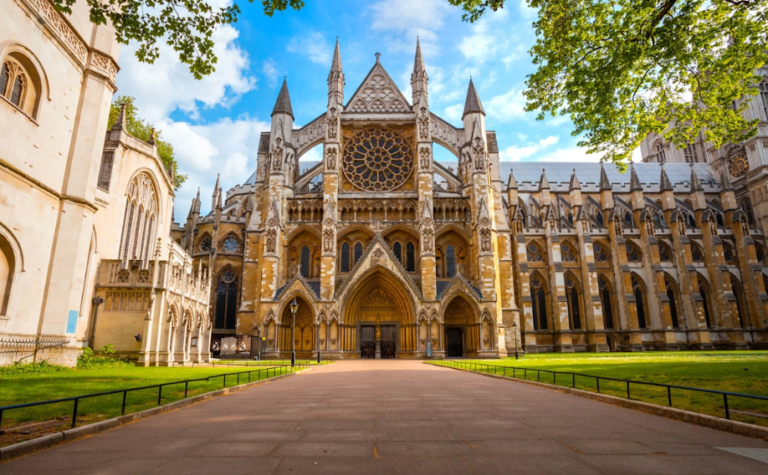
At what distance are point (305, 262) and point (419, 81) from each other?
18.2 meters

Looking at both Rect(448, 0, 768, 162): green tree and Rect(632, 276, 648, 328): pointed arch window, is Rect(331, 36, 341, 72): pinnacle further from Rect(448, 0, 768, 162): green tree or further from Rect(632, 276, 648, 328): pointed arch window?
Rect(632, 276, 648, 328): pointed arch window

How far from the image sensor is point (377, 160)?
36625 millimetres

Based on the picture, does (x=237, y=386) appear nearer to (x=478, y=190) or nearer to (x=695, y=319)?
(x=478, y=190)

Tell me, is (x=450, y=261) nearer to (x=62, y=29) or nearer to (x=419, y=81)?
(x=419, y=81)

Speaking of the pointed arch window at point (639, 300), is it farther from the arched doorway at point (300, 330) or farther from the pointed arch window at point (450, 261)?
the arched doorway at point (300, 330)

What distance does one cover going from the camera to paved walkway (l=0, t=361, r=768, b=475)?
427 centimetres

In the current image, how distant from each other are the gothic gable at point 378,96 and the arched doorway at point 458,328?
17.2 m

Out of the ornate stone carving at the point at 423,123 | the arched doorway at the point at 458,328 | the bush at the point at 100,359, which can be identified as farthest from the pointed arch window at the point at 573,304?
the bush at the point at 100,359

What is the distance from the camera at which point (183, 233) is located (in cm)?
4278

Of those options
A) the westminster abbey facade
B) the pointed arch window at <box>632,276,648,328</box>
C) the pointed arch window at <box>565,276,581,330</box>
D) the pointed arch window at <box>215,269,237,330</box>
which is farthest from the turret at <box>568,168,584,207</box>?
the pointed arch window at <box>215,269,237,330</box>

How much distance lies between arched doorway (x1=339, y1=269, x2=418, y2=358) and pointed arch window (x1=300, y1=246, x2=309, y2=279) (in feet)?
16.4

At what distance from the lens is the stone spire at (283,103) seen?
120 ft

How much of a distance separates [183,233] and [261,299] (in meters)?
16.5

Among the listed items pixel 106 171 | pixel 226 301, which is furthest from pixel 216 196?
pixel 106 171
